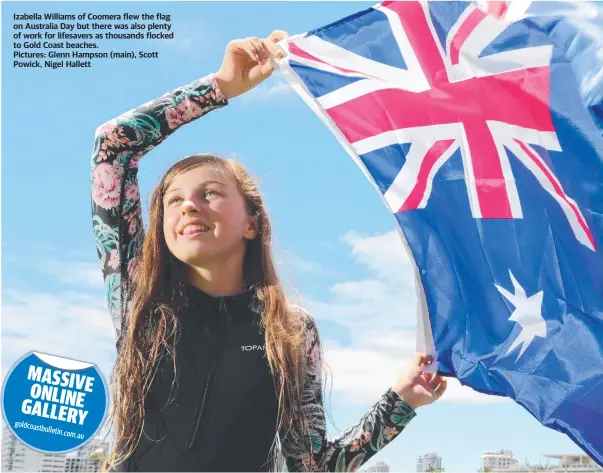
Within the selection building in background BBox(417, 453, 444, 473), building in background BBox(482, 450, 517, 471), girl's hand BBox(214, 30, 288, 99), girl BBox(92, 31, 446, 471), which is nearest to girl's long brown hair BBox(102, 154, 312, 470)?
girl BBox(92, 31, 446, 471)

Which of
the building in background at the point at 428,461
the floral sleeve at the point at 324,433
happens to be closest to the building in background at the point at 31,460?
the building in background at the point at 428,461

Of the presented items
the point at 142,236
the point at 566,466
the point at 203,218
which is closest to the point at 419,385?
the point at 203,218

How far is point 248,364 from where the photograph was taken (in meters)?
3.88

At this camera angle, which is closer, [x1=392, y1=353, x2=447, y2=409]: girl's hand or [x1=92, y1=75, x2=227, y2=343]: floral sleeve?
[x1=92, y1=75, x2=227, y2=343]: floral sleeve

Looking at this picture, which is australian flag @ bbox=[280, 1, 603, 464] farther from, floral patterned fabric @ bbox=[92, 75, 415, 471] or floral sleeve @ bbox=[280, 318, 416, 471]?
floral patterned fabric @ bbox=[92, 75, 415, 471]

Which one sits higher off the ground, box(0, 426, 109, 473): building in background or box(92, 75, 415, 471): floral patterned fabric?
box(0, 426, 109, 473): building in background

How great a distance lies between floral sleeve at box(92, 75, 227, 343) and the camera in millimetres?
4055

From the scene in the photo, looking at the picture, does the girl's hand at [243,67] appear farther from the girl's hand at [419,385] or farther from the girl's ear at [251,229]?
the girl's hand at [419,385]

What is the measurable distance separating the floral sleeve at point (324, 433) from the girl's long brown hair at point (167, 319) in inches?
3.9

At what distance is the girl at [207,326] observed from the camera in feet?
12.3

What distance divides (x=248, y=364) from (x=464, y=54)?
229cm

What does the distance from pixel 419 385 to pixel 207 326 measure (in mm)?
1184

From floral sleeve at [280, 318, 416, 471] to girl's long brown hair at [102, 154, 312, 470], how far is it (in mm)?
99

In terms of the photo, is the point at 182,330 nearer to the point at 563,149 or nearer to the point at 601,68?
the point at 563,149
